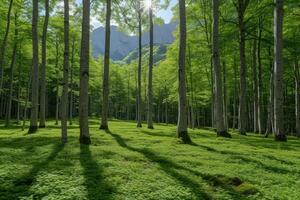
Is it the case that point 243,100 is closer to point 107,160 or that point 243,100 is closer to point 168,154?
point 168,154

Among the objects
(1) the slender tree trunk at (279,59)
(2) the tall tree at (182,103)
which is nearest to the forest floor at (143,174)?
(2) the tall tree at (182,103)

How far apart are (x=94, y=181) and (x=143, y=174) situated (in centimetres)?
125

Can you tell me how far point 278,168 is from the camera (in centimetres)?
963

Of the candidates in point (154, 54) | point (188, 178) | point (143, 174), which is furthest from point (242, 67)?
point (154, 54)

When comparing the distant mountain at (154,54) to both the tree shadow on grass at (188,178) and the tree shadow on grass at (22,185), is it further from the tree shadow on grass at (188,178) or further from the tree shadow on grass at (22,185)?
the tree shadow on grass at (22,185)

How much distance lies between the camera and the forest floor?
22.8 ft

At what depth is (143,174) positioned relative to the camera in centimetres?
824

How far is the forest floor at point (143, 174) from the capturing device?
695 cm

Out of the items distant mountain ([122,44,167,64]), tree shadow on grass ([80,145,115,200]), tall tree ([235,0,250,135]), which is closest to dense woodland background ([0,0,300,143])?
tall tree ([235,0,250,135])

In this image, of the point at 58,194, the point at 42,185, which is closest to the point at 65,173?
the point at 42,185

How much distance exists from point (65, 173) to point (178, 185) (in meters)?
2.63

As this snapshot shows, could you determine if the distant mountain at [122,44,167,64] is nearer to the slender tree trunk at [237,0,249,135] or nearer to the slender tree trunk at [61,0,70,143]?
the slender tree trunk at [237,0,249,135]

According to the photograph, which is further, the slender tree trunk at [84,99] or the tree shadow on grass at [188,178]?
the slender tree trunk at [84,99]

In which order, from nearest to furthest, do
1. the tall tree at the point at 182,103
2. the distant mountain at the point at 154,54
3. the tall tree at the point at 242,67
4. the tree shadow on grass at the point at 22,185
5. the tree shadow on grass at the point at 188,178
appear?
the tree shadow on grass at the point at 22,185, the tree shadow on grass at the point at 188,178, the tall tree at the point at 182,103, the tall tree at the point at 242,67, the distant mountain at the point at 154,54
